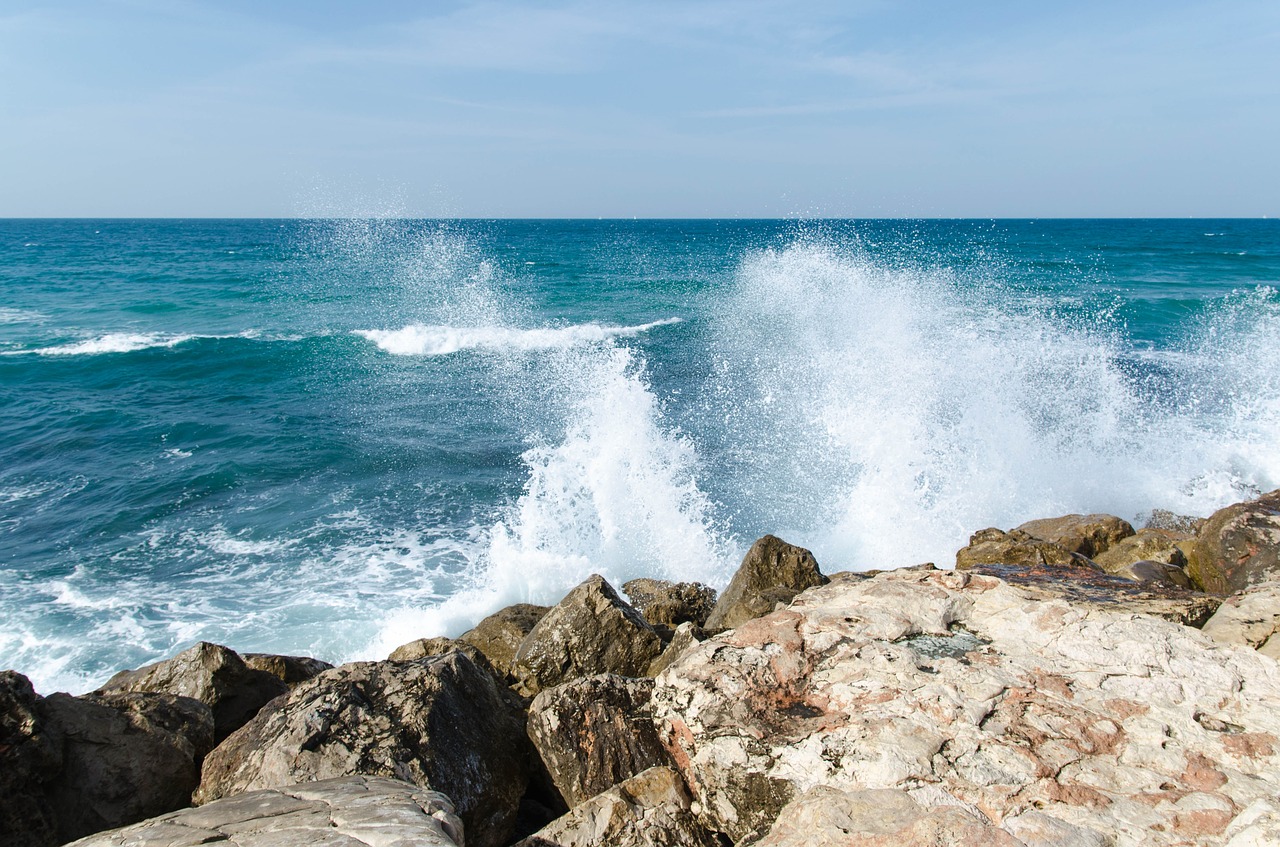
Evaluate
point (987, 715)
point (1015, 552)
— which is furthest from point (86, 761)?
point (1015, 552)

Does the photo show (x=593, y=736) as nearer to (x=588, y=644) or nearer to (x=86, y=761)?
(x=588, y=644)

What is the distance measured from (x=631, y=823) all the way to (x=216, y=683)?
2816 millimetres

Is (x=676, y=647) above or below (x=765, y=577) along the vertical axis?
above

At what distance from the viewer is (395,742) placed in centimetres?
346

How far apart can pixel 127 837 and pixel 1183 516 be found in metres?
11.0

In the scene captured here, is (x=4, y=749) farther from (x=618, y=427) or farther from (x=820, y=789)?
(x=618, y=427)

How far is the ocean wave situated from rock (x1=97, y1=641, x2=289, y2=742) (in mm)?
16483

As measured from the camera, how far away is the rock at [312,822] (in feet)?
7.58

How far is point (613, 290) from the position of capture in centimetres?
3247

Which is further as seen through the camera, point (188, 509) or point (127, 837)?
point (188, 509)

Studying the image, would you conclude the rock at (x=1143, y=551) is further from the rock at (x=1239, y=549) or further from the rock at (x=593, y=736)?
the rock at (x=593, y=736)

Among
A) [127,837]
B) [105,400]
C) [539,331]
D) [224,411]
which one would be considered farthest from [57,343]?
[127,837]

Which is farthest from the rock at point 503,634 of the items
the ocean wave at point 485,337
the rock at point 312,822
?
the ocean wave at point 485,337

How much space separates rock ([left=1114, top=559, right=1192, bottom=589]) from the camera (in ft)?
19.6
